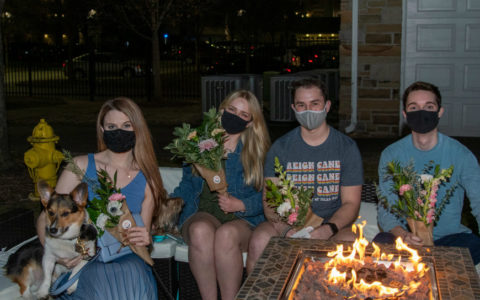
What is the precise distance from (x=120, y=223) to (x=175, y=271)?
1024 millimetres

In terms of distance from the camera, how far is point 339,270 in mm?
3453

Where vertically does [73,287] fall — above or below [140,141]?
below

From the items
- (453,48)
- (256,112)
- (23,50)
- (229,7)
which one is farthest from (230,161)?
(23,50)

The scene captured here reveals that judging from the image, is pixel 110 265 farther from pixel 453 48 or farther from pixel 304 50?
pixel 304 50

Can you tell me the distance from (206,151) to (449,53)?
23.9 feet

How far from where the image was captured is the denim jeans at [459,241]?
4.18 m

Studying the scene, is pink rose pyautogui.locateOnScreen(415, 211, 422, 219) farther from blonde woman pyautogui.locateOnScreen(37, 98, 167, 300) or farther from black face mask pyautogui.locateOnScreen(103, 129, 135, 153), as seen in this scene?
black face mask pyautogui.locateOnScreen(103, 129, 135, 153)

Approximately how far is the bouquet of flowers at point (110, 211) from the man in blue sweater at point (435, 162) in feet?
5.41

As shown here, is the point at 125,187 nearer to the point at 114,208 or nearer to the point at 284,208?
the point at 114,208

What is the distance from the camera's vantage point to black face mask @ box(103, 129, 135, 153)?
414 cm

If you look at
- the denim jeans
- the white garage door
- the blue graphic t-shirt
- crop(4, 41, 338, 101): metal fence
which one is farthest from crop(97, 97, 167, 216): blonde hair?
crop(4, 41, 338, 101): metal fence

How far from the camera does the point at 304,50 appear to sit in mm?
24094

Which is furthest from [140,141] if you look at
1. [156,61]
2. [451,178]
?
[156,61]

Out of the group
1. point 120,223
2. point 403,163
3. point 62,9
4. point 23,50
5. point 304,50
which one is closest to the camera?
point 120,223
